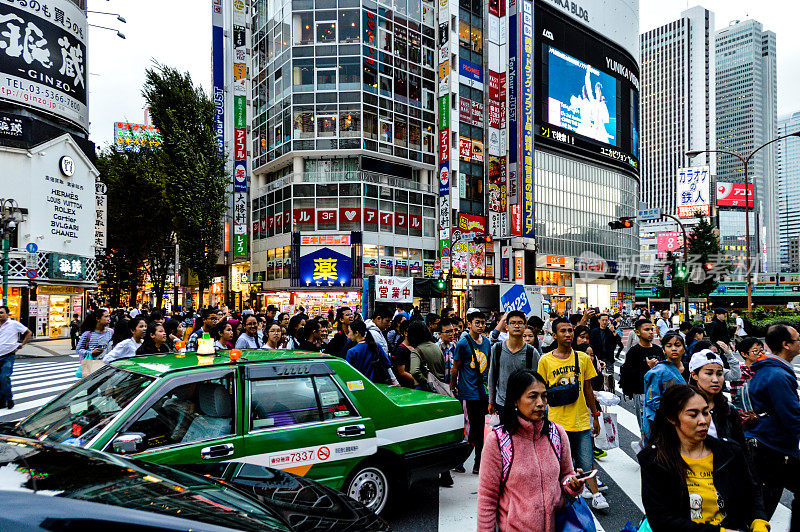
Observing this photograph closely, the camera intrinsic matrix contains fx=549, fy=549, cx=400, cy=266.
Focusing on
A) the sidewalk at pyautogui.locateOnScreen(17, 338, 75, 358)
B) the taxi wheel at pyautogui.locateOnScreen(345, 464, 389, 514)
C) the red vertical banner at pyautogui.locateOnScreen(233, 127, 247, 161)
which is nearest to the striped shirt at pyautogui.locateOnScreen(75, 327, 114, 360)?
the taxi wheel at pyautogui.locateOnScreen(345, 464, 389, 514)

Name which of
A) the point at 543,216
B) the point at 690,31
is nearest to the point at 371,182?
the point at 543,216

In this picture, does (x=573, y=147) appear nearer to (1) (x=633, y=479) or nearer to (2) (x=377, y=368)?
(1) (x=633, y=479)

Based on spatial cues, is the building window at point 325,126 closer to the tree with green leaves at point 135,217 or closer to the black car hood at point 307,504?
the tree with green leaves at point 135,217

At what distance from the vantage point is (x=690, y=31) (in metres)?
164

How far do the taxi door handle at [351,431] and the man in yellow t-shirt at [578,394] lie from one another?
1774mm

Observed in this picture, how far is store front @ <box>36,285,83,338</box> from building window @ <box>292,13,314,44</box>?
22.5 m

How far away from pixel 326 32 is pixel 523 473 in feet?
133

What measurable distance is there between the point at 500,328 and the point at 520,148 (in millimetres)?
41086

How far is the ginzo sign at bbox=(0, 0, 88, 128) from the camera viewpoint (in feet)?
79.0

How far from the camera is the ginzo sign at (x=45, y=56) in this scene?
24094 mm

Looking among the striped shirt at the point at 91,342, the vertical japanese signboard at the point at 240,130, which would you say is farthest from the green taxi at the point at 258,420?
the vertical japanese signboard at the point at 240,130

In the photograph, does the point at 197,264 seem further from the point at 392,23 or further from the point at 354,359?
the point at 354,359

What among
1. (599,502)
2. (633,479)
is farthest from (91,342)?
(633,479)

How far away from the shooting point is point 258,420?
14.2ft
